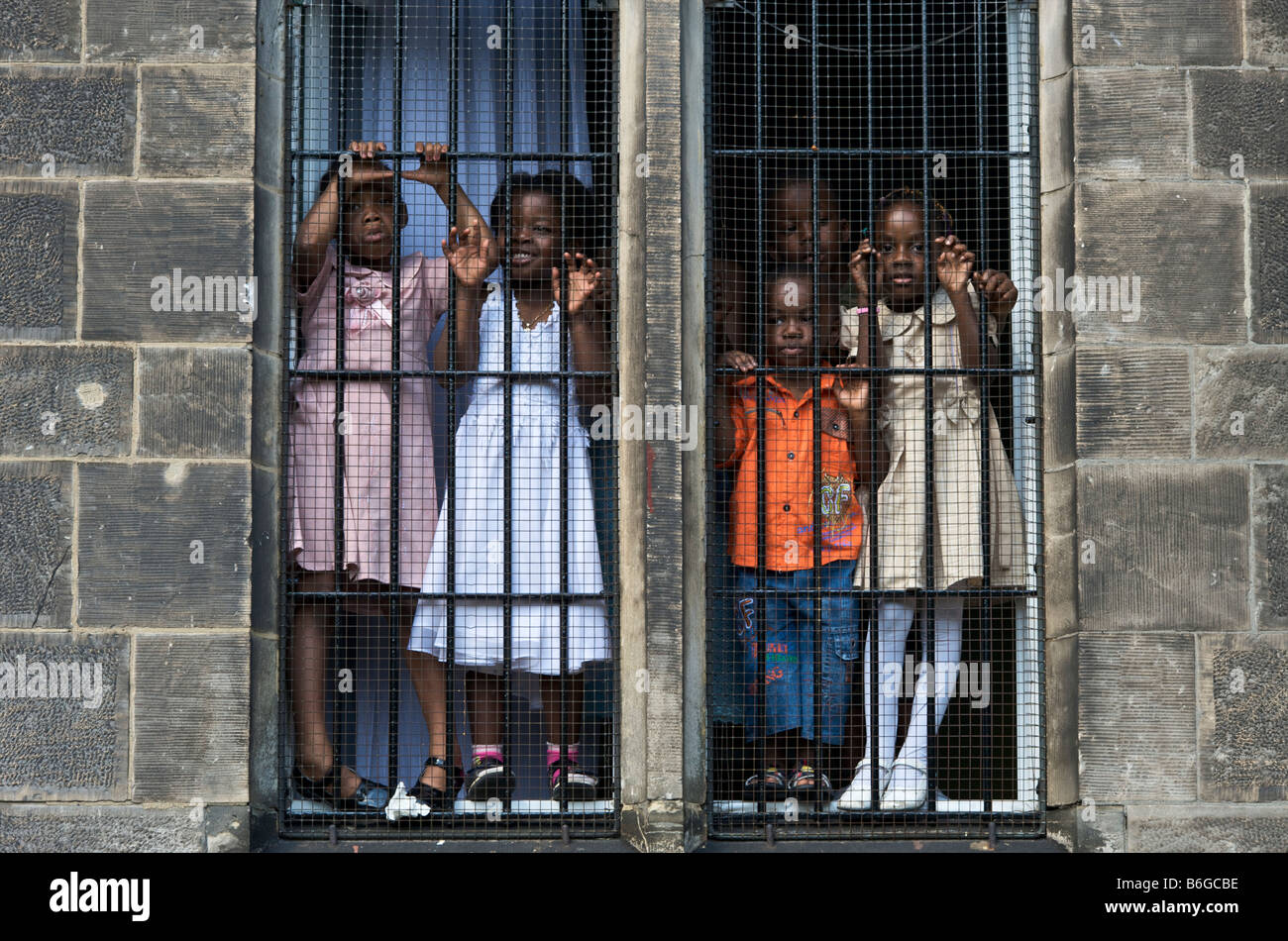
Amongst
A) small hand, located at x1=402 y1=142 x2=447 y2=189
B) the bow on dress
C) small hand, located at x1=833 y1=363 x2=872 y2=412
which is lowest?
small hand, located at x1=833 y1=363 x2=872 y2=412

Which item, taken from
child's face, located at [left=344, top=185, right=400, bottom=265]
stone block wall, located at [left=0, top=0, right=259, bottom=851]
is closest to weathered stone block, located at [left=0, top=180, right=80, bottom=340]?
stone block wall, located at [left=0, top=0, right=259, bottom=851]

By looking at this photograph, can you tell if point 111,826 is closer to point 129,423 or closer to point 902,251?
point 129,423

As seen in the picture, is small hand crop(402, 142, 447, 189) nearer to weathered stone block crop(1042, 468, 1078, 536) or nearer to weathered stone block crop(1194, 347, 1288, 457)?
weathered stone block crop(1042, 468, 1078, 536)

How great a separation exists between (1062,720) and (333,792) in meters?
2.42

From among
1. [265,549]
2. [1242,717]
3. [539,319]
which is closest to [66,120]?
[265,549]

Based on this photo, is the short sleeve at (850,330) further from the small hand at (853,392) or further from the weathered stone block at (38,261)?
the weathered stone block at (38,261)

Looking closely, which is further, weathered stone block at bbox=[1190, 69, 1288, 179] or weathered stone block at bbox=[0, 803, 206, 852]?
weathered stone block at bbox=[1190, 69, 1288, 179]

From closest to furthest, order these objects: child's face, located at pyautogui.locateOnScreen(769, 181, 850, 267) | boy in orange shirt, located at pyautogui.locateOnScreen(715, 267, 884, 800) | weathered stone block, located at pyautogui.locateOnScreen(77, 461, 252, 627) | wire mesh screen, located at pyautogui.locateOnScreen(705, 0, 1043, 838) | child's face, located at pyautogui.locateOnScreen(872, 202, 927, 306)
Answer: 1. weathered stone block, located at pyautogui.locateOnScreen(77, 461, 252, 627)
2. wire mesh screen, located at pyautogui.locateOnScreen(705, 0, 1043, 838)
3. boy in orange shirt, located at pyautogui.locateOnScreen(715, 267, 884, 800)
4. child's face, located at pyautogui.locateOnScreen(872, 202, 927, 306)
5. child's face, located at pyautogui.locateOnScreen(769, 181, 850, 267)

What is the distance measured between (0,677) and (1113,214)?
391 centimetres

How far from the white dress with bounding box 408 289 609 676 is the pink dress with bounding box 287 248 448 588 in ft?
0.38

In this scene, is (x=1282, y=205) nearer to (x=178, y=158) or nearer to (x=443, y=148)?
(x=443, y=148)

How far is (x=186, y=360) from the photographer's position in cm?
561

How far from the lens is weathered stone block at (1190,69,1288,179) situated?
227 inches
